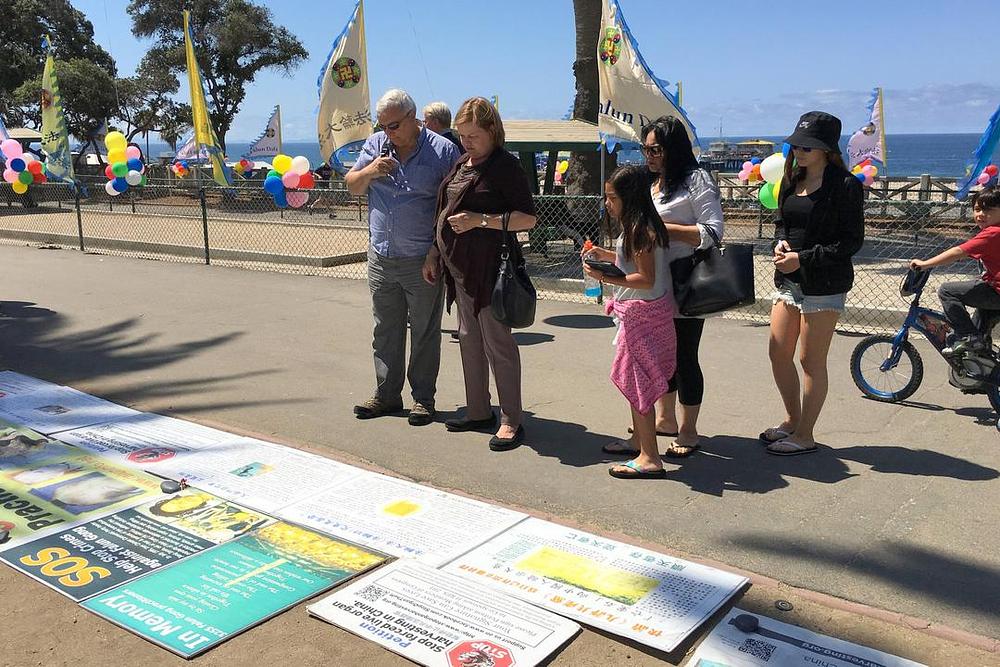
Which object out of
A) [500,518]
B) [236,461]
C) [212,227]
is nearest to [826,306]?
[500,518]

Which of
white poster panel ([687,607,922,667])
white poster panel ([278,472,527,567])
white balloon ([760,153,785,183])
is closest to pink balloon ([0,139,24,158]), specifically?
white balloon ([760,153,785,183])

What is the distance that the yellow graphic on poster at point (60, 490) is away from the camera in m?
4.03

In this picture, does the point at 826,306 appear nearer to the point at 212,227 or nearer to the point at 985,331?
the point at 985,331

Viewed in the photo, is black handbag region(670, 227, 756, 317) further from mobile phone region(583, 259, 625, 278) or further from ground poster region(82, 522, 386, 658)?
ground poster region(82, 522, 386, 658)

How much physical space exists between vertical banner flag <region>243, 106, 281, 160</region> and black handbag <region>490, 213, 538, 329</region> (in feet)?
94.3

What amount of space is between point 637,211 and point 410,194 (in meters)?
1.61

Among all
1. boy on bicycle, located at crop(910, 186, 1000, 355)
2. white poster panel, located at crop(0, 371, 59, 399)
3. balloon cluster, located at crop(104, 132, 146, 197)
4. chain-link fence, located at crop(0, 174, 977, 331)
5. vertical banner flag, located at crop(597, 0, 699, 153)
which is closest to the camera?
boy on bicycle, located at crop(910, 186, 1000, 355)

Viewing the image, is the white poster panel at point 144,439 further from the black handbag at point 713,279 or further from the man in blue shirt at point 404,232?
the black handbag at point 713,279

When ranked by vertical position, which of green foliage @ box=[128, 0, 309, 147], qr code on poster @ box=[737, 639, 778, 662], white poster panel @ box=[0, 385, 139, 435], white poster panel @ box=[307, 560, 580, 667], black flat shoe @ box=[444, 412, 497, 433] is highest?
green foliage @ box=[128, 0, 309, 147]

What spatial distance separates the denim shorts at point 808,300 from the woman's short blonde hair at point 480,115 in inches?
70.7

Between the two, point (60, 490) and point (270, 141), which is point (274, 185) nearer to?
point (60, 490)

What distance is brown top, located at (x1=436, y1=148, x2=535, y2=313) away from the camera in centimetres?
485

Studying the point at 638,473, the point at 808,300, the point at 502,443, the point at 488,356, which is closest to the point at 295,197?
the point at 488,356

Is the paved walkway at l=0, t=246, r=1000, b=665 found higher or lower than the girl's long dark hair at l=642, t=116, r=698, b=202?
lower
